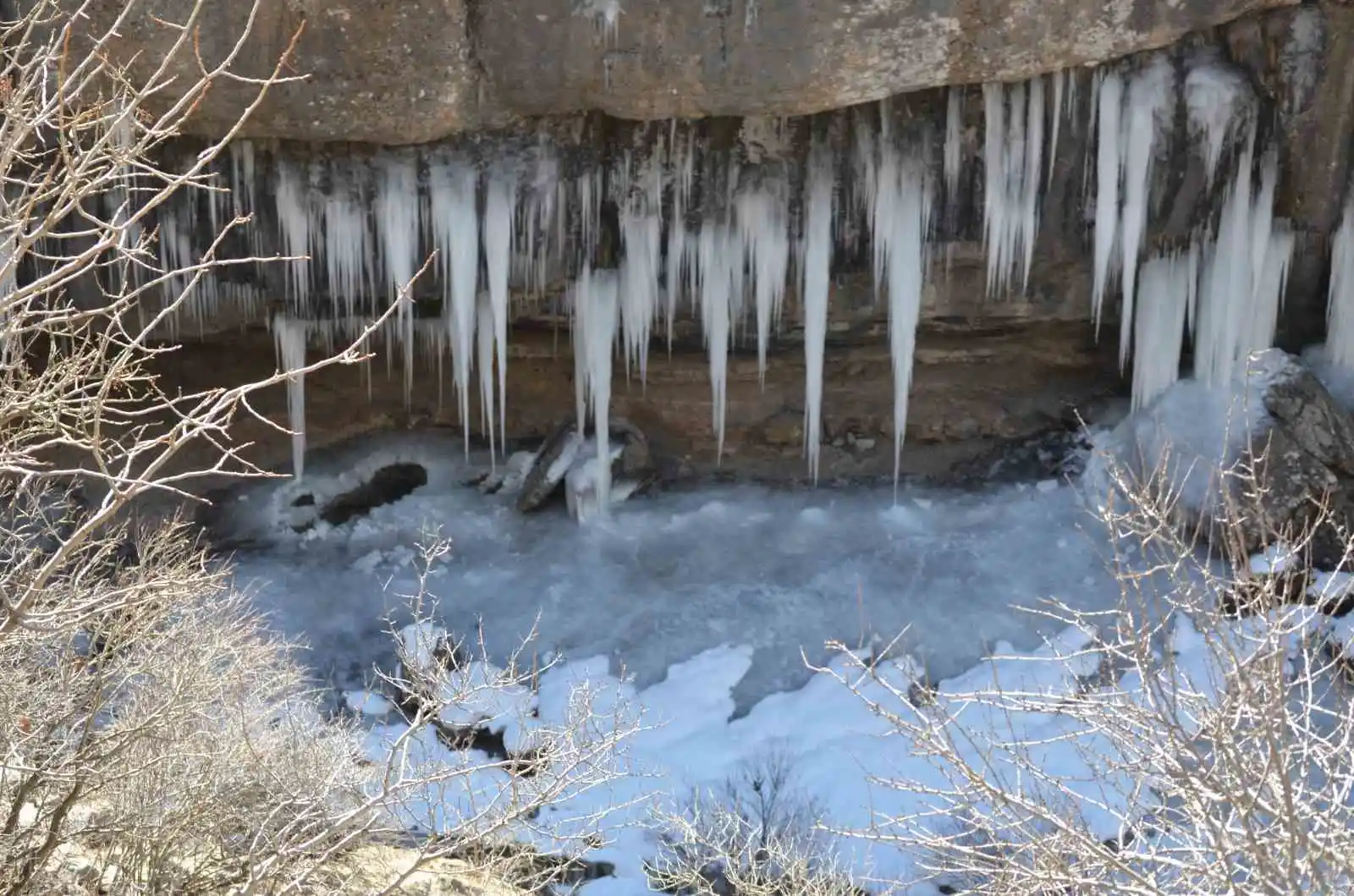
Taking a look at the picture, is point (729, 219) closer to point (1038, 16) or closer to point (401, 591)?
point (1038, 16)

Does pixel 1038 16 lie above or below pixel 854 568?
above

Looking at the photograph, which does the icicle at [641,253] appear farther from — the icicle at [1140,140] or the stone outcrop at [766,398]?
the icicle at [1140,140]

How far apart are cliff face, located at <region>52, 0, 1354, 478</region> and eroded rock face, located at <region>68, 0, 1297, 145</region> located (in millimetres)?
20

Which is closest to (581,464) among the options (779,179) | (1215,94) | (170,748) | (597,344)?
(597,344)

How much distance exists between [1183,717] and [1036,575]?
443 cm

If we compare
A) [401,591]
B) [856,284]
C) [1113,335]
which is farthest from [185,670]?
[1113,335]

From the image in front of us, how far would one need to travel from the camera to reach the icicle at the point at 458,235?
10445mm

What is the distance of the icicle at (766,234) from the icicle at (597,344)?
111cm

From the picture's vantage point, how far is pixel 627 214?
1091 centimetres

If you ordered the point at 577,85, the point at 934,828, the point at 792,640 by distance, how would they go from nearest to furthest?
the point at 934,828
the point at 577,85
the point at 792,640

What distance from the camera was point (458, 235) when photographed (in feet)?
34.7

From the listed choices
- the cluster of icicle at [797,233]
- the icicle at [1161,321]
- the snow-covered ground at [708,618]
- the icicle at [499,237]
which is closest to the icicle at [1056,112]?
the cluster of icicle at [797,233]

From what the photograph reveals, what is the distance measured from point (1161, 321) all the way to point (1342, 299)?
4.52 feet

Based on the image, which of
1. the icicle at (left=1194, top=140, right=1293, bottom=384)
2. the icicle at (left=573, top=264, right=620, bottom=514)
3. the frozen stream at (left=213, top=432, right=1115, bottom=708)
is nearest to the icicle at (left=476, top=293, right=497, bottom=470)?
the icicle at (left=573, top=264, right=620, bottom=514)
